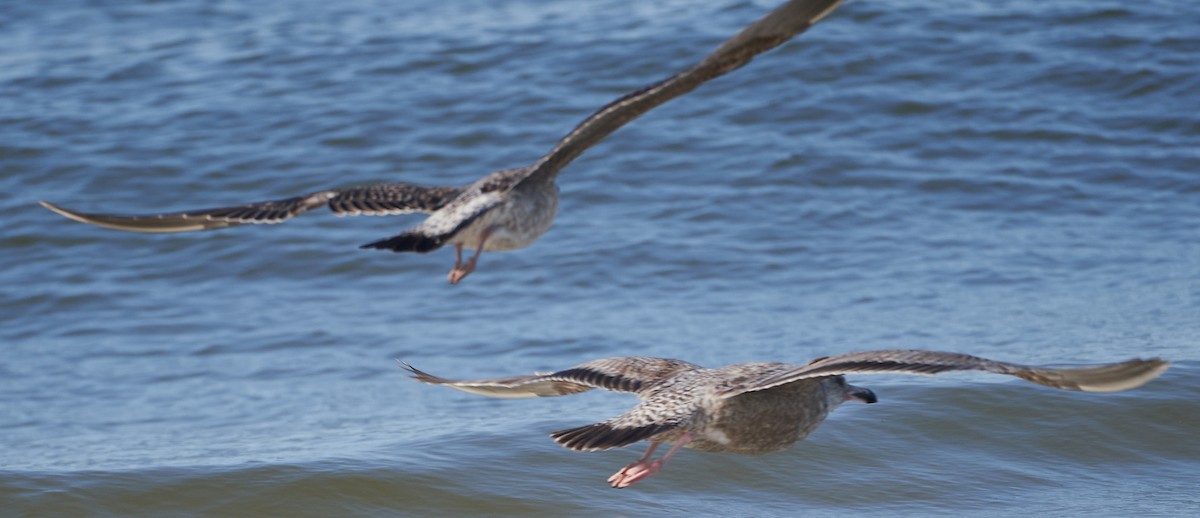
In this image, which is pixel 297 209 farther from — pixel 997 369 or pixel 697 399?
pixel 997 369

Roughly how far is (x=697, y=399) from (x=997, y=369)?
1.16m

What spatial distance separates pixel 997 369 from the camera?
13.1 feet

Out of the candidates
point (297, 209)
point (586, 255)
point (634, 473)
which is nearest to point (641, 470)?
point (634, 473)

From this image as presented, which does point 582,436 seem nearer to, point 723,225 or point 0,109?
point 723,225

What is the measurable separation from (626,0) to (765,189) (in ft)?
15.3

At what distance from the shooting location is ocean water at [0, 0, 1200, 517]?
6.66 metres

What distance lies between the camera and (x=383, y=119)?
40.5 ft

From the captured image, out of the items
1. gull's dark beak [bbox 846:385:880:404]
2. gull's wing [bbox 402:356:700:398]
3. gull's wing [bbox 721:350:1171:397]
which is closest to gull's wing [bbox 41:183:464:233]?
gull's wing [bbox 402:356:700:398]

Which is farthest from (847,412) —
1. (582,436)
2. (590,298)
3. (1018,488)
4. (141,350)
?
(141,350)

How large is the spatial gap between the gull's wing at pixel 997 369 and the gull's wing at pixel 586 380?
2.70ft

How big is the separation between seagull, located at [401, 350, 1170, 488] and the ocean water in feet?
3.96

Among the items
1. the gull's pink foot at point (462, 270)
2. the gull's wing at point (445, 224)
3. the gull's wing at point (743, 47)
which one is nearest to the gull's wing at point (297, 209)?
the gull's wing at point (445, 224)

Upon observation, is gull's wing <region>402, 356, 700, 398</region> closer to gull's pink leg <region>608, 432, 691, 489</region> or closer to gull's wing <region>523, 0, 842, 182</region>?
gull's pink leg <region>608, 432, 691, 489</region>

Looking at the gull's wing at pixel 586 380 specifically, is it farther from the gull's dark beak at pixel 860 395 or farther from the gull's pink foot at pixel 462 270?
the gull's dark beak at pixel 860 395
